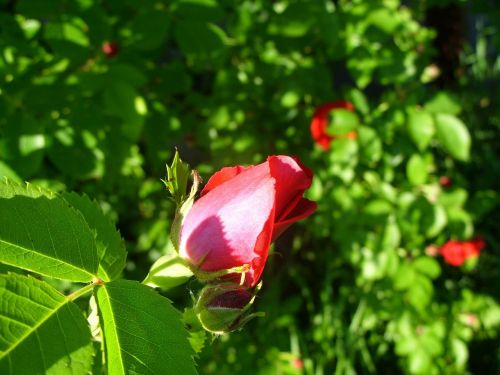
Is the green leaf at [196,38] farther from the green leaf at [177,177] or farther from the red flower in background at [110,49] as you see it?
the green leaf at [177,177]

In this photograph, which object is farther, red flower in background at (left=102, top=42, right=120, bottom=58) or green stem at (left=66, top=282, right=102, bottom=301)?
red flower in background at (left=102, top=42, right=120, bottom=58)

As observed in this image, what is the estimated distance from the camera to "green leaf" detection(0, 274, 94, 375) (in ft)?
1.32

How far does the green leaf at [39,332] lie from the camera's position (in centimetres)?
40

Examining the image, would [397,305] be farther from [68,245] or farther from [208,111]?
[68,245]

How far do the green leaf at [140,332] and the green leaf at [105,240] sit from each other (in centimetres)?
5

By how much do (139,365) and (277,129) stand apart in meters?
1.73

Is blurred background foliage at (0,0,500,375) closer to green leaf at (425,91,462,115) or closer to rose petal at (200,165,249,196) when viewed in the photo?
green leaf at (425,91,462,115)

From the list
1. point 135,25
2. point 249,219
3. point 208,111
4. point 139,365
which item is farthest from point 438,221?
point 139,365

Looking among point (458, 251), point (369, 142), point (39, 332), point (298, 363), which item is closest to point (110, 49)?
point (369, 142)

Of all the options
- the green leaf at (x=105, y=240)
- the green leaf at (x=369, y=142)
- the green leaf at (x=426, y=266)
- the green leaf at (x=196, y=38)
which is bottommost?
the green leaf at (x=426, y=266)

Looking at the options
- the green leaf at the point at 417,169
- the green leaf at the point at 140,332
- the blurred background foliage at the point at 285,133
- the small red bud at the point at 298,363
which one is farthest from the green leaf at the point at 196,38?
the small red bud at the point at 298,363

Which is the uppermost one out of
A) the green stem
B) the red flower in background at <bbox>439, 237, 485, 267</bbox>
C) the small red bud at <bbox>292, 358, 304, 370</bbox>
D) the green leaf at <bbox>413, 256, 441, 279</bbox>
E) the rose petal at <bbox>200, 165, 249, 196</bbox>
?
the rose petal at <bbox>200, 165, 249, 196</bbox>

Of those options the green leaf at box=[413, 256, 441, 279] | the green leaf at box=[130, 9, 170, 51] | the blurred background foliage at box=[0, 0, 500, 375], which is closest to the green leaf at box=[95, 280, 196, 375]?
the blurred background foliage at box=[0, 0, 500, 375]

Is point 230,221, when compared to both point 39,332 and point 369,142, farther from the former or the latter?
point 369,142
